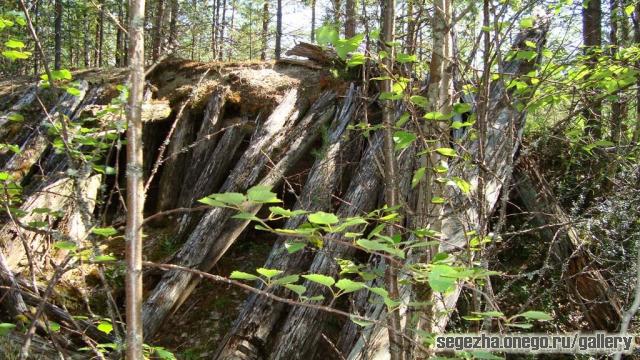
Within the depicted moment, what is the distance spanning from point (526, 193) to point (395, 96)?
325 centimetres

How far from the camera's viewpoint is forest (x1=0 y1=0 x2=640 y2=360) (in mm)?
1444

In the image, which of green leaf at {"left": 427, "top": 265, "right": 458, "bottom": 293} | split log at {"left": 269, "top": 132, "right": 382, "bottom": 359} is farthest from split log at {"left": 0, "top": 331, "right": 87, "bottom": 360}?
green leaf at {"left": 427, "top": 265, "right": 458, "bottom": 293}

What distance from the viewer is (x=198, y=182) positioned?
5191mm

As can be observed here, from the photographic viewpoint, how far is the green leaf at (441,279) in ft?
2.87

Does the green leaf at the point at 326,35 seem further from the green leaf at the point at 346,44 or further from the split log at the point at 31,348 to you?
the split log at the point at 31,348

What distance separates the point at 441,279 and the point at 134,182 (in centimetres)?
82

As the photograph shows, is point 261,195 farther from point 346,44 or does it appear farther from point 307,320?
point 307,320

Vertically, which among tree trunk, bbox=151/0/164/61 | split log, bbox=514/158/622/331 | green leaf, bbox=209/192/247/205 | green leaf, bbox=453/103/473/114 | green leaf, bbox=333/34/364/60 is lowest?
split log, bbox=514/158/622/331

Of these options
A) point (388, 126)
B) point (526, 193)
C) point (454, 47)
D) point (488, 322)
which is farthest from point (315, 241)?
point (526, 193)

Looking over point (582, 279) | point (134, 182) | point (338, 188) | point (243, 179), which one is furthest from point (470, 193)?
point (243, 179)

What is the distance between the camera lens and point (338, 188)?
4590 millimetres

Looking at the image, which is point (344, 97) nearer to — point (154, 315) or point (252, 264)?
point (252, 264)

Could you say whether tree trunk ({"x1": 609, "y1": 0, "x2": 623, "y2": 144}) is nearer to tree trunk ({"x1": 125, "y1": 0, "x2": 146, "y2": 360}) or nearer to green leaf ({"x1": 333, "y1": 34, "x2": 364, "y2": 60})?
green leaf ({"x1": 333, "y1": 34, "x2": 364, "y2": 60})

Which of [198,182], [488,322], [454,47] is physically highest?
[454,47]
